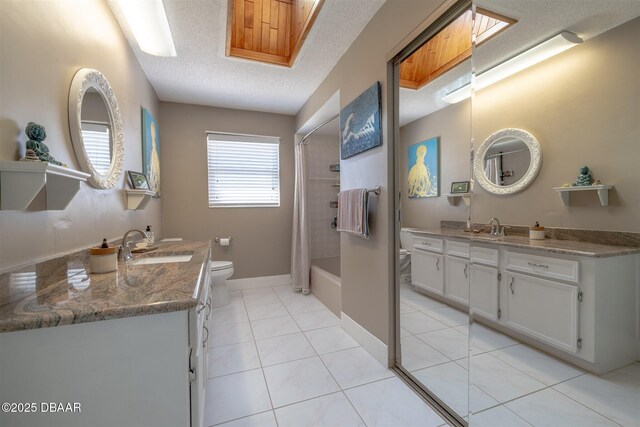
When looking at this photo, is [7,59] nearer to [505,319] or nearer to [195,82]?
[195,82]

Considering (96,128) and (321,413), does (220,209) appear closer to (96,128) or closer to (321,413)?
(96,128)

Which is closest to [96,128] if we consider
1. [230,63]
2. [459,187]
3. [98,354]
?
[98,354]

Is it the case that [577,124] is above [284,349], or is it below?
above

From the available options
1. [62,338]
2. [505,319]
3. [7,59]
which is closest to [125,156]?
[7,59]

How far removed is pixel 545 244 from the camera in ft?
5.91

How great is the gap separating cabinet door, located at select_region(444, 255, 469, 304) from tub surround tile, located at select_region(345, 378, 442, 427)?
0.63 meters

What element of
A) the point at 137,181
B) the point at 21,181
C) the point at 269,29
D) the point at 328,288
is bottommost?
the point at 328,288

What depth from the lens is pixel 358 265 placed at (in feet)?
6.98

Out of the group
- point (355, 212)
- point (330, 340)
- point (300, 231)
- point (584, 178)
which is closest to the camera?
point (584, 178)

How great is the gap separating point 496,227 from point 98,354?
2476mm

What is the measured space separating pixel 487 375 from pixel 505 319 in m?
0.52

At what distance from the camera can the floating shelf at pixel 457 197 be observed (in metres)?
1.37

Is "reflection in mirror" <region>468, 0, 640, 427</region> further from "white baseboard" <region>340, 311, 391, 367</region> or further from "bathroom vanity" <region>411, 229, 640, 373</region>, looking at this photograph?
"white baseboard" <region>340, 311, 391, 367</region>

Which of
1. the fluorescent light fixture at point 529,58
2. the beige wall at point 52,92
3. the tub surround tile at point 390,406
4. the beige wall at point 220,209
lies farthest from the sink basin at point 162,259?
the fluorescent light fixture at point 529,58
